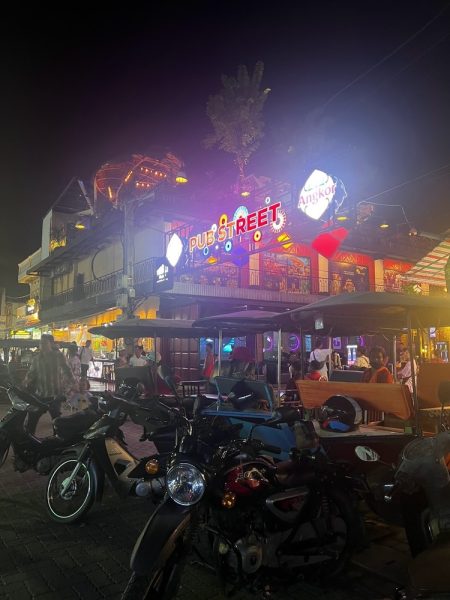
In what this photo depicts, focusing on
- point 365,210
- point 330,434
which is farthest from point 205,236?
point 330,434

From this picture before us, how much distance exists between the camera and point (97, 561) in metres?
3.85

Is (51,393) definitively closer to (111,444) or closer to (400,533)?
(111,444)

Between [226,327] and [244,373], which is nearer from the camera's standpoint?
[244,373]

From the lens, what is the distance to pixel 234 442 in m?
3.39

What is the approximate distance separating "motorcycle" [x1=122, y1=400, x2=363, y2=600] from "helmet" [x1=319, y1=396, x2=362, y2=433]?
1.83 m

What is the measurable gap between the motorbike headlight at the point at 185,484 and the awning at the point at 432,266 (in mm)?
11957

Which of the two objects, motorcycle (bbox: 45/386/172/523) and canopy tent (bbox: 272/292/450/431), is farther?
canopy tent (bbox: 272/292/450/431)

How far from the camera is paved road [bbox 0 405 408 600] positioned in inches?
131

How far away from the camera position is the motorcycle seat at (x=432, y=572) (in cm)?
246

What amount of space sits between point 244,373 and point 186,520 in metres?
7.76

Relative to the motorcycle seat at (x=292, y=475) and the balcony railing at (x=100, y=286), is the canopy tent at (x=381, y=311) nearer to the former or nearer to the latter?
the motorcycle seat at (x=292, y=475)

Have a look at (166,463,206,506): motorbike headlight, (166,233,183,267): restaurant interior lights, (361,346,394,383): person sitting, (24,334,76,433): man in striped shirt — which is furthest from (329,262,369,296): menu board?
(166,463,206,506): motorbike headlight

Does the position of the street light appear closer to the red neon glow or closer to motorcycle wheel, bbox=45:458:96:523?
the red neon glow

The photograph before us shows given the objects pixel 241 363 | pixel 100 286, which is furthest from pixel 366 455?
pixel 100 286
